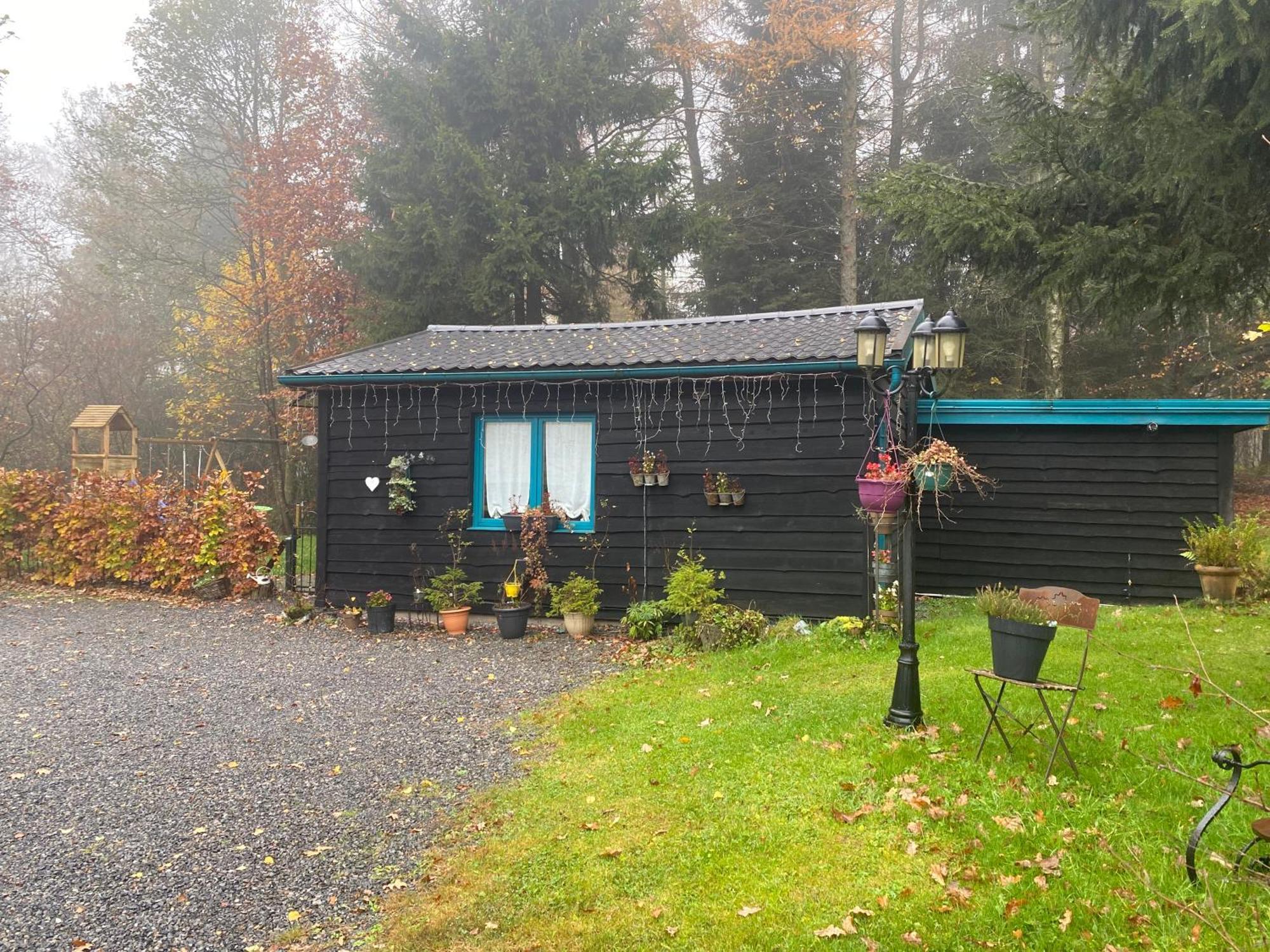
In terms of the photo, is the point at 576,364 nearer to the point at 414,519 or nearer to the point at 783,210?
the point at 414,519

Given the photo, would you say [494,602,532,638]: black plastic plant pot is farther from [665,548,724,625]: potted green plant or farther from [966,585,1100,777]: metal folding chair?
[966,585,1100,777]: metal folding chair

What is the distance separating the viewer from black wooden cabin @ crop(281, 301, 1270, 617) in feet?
27.2

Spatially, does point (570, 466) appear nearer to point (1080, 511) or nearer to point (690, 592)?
point (690, 592)

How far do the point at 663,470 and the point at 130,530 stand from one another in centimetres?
813

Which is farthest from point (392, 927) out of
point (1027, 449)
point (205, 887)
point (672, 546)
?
point (1027, 449)

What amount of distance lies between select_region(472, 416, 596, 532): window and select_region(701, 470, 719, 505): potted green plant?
4.25 ft

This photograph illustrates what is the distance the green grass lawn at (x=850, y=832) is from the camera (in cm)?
296

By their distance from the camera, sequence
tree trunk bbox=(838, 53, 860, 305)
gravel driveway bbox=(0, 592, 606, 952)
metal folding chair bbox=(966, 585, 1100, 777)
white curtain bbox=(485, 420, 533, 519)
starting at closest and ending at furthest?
gravel driveway bbox=(0, 592, 606, 952) < metal folding chair bbox=(966, 585, 1100, 777) < white curtain bbox=(485, 420, 533, 519) < tree trunk bbox=(838, 53, 860, 305)

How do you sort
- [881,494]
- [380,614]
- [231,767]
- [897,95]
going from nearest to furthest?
[231,767], [881,494], [380,614], [897,95]

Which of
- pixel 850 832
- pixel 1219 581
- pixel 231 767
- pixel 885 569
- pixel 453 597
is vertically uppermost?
pixel 885 569

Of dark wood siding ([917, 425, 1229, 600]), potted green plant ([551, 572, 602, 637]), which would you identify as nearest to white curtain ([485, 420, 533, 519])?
potted green plant ([551, 572, 602, 637])

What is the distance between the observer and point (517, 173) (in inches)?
659

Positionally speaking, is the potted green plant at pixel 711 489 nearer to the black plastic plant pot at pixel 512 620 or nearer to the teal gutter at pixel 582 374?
the teal gutter at pixel 582 374

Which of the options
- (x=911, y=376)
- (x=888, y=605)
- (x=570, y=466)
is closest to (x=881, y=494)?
(x=911, y=376)
